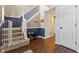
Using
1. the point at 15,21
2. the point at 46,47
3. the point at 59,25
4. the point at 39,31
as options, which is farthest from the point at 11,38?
the point at 59,25

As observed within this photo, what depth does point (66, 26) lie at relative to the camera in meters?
1.85

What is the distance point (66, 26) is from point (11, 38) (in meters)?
0.89

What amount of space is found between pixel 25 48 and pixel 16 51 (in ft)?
0.48

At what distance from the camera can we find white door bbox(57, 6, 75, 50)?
1812mm

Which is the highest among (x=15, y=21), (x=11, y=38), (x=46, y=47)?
(x=15, y=21)

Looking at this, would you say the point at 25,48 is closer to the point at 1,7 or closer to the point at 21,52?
the point at 21,52

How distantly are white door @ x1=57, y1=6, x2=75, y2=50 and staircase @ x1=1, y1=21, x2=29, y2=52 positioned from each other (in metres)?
0.57

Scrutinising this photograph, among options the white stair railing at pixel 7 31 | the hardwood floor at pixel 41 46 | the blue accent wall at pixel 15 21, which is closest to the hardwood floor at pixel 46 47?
the hardwood floor at pixel 41 46

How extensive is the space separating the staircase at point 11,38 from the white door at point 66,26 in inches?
22.4

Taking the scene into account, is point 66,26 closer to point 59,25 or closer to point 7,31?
point 59,25

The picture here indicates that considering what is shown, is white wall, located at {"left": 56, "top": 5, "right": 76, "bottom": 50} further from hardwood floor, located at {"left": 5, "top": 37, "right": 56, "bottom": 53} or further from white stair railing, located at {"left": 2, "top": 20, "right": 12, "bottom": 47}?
white stair railing, located at {"left": 2, "top": 20, "right": 12, "bottom": 47}

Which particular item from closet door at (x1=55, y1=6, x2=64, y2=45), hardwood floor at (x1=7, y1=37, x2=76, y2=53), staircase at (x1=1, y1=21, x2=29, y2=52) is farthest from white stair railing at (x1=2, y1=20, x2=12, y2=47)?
closet door at (x1=55, y1=6, x2=64, y2=45)

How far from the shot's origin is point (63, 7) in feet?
6.08
